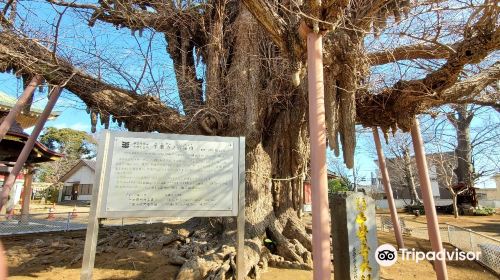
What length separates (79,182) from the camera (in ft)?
124

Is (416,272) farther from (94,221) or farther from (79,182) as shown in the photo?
(79,182)

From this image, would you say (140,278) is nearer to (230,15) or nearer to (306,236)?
(306,236)

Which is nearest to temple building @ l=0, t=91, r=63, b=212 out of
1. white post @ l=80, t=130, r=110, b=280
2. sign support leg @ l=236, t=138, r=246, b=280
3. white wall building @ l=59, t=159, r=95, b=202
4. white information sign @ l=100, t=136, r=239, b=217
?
white post @ l=80, t=130, r=110, b=280

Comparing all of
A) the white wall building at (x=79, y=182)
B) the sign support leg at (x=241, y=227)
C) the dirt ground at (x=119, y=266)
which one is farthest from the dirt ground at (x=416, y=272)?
the white wall building at (x=79, y=182)

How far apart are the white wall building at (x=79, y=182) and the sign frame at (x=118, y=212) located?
36750 millimetres

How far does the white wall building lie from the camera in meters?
36.9

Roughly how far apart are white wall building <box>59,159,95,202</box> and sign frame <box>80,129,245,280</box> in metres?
36.8

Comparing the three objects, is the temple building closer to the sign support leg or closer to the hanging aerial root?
the sign support leg

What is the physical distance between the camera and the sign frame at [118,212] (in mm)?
3713

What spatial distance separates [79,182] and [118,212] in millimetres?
39246

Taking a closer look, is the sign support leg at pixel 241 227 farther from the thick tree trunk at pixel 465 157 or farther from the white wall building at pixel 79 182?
the white wall building at pixel 79 182

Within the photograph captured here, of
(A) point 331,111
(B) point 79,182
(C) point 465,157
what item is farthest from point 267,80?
(B) point 79,182

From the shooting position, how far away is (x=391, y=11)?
5824 mm

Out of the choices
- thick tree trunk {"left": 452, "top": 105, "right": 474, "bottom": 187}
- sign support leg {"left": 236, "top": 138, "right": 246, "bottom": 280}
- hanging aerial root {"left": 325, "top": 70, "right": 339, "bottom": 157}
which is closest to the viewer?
sign support leg {"left": 236, "top": 138, "right": 246, "bottom": 280}
